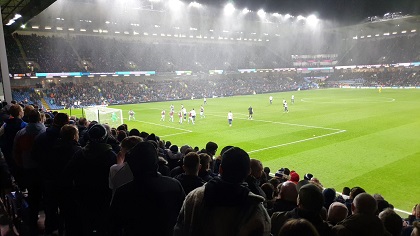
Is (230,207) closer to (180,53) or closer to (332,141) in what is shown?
(332,141)

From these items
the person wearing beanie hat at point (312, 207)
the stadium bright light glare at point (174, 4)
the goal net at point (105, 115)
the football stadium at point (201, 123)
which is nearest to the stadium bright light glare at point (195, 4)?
the football stadium at point (201, 123)

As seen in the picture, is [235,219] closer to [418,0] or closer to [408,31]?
[418,0]

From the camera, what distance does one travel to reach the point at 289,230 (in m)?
2.75

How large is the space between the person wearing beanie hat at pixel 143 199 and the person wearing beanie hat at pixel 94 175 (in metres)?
1.43

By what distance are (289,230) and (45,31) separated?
70.8 meters

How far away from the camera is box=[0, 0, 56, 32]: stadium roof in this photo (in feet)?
68.6

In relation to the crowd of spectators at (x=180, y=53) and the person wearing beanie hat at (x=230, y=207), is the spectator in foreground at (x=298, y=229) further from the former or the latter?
the crowd of spectators at (x=180, y=53)

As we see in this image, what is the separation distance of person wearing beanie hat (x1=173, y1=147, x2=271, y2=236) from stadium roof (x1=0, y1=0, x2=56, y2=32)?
67.4 feet

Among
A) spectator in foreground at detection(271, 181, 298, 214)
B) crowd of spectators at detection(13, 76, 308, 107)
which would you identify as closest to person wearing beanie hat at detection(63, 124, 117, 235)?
spectator in foreground at detection(271, 181, 298, 214)

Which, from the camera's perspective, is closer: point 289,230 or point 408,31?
point 289,230

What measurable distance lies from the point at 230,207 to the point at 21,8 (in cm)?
2692

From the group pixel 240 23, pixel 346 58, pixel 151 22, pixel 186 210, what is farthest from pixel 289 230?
pixel 346 58

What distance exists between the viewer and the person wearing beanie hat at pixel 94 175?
15.7 ft

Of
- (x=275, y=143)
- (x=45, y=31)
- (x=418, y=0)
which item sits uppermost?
(x=418, y=0)
